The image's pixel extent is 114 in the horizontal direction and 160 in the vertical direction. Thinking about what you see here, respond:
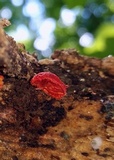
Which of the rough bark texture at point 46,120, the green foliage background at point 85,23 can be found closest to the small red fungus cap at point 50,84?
the rough bark texture at point 46,120

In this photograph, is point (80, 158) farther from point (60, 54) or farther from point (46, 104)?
point (60, 54)

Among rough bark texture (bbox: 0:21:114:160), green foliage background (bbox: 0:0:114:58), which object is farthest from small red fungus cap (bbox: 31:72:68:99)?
green foliage background (bbox: 0:0:114:58)

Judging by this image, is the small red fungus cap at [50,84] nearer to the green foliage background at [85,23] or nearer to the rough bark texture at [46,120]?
the rough bark texture at [46,120]

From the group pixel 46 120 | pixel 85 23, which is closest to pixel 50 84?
pixel 46 120

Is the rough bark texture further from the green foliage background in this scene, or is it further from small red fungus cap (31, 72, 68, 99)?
the green foliage background

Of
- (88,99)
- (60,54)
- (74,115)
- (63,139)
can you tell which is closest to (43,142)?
(63,139)
